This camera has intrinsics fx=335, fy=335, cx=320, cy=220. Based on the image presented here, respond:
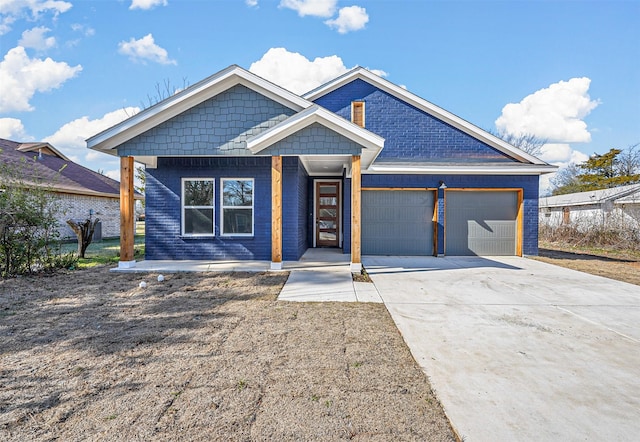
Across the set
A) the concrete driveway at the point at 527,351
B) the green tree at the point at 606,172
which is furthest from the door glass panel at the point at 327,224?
the green tree at the point at 606,172

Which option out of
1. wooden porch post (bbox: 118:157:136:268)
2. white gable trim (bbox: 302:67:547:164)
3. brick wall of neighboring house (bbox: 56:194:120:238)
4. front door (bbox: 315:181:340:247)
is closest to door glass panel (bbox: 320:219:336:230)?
front door (bbox: 315:181:340:247)

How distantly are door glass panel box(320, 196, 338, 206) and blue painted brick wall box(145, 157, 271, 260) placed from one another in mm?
3885

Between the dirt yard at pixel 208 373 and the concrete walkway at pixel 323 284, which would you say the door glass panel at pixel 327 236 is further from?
the dirt yard at pixel 208 373

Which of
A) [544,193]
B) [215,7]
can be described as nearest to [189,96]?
[215,7]

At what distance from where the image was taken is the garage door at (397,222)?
448 inches

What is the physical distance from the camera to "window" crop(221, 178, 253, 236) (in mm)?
9438

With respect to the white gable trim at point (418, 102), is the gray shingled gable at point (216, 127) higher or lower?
lower

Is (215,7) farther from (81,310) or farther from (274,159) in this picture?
(81,310)

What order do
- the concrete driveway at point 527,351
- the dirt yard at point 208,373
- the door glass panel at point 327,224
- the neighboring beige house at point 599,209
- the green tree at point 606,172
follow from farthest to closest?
the green tree at point 606,172, the neighboring beige house at point 599,209, the door glass panel at point 327,224, the concrete driveway at point 527,351, the dirt yard at point 208,373

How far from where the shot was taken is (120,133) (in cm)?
789

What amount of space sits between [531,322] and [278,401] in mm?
3795

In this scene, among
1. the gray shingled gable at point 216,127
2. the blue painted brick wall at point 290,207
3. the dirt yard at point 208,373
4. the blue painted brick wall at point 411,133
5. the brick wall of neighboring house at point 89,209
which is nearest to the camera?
the dirt yard at point 208,373

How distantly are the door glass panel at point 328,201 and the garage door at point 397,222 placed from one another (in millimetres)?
1807

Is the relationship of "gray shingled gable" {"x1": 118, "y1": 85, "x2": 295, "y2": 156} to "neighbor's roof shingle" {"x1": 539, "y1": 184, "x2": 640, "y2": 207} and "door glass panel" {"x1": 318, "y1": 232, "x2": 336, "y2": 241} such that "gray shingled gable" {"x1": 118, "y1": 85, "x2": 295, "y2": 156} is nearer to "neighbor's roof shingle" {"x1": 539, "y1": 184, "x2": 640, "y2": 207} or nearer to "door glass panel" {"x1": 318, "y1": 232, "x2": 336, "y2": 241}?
"door glass panel" {"x1": 318, "y1": 232, "x2": 336, "y2": 241}
